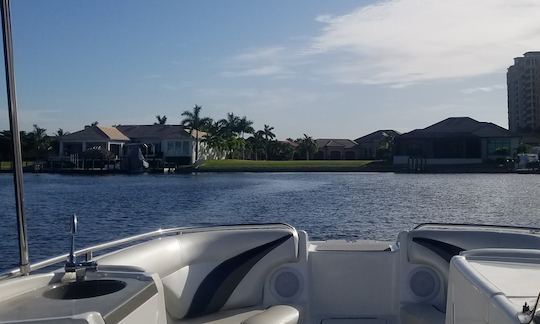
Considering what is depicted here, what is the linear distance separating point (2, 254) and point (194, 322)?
34.7ft

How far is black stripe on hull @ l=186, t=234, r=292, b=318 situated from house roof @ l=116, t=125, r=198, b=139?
73.7 m

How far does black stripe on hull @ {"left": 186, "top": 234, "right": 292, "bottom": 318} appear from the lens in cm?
452

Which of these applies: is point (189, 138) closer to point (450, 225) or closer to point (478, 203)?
point (478, 203)

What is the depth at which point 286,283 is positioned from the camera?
5023mm

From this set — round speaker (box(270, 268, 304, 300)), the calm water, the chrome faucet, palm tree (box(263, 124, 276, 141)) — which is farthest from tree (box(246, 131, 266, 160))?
the chrome faucet

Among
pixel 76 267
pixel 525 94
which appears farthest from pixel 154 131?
pixel 76 267

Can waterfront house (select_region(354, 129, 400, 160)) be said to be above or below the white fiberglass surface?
above

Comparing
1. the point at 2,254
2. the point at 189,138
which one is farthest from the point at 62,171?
the point at 2,254

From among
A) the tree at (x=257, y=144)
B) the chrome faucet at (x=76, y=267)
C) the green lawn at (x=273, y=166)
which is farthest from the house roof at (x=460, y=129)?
the chrome faucet at (x=76, y=267)

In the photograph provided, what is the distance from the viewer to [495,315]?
218 centimetres

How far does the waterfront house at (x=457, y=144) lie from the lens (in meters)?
71.2

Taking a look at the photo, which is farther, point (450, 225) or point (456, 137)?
point (456, 137)

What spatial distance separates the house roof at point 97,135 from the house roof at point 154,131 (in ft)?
5.98

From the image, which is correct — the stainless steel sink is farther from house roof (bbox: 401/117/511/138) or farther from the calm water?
house roof (bbox: 401/117/511/138)
